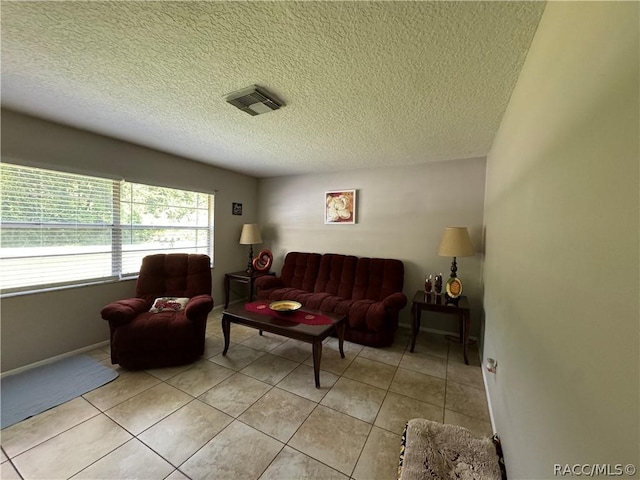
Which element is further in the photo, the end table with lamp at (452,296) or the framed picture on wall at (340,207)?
the framed picture on wall at (340,207)

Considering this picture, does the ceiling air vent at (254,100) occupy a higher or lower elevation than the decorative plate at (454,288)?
higher

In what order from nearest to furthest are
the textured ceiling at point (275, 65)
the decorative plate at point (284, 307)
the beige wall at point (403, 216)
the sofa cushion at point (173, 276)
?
the textured ceiling at point (275, 65)
the decorative plate at point (284, 307)
the sofa cushion at point (173, 276)
the beige wall at point (403, 216)

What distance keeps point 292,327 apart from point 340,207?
7.00 ft

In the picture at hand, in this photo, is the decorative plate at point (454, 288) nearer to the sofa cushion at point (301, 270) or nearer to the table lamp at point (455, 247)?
the table lamp at point (455, 247)

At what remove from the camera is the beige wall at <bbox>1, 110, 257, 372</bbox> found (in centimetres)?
208

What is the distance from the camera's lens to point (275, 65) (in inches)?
54.7

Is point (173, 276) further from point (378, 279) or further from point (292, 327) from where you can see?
point (378, 279)

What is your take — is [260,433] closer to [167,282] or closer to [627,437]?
[627,437]

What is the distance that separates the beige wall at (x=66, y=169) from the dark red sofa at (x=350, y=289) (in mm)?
1802

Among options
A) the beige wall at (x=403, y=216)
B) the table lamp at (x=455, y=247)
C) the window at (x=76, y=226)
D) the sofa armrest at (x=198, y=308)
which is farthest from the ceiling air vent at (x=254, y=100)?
the table lamp at (x=455, y=247)

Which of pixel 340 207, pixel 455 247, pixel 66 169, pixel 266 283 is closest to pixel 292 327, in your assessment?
pixel 266 283

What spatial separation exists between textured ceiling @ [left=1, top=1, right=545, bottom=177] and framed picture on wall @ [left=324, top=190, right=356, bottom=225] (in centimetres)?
133

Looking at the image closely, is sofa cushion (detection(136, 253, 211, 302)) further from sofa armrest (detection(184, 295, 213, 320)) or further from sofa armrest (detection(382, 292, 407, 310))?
sofa armrest (detection(382, 292, 407, 310))

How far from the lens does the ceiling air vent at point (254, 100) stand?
165 centimetres
